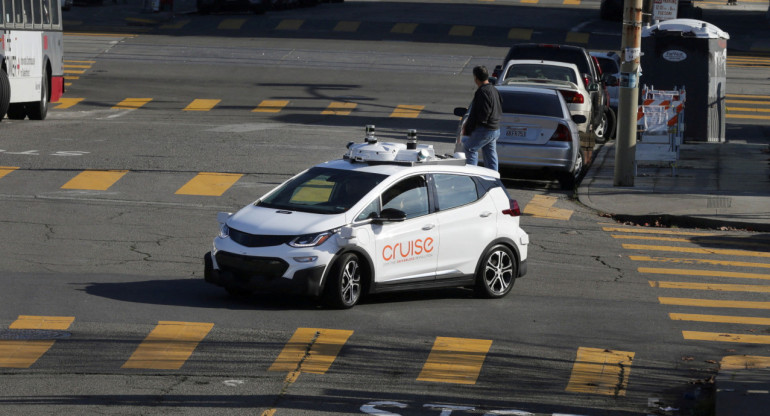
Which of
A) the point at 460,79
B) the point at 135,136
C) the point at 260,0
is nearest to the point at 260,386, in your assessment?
the point at 135,136

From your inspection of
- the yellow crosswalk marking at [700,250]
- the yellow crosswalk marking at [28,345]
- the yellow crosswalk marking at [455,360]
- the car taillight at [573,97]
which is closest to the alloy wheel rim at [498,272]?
the yellow crosswalk marking at [455,360]

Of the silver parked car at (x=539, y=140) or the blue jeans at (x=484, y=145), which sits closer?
the blue jeans at (x=484, y=145)

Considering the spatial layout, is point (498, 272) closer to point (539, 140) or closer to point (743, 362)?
point (743, 362)

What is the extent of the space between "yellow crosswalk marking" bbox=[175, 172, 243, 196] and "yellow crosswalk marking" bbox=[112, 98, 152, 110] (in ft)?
34.7

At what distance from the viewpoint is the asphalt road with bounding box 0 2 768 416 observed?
9688mm

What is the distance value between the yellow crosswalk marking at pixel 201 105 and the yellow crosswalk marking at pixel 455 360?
20.8 meters

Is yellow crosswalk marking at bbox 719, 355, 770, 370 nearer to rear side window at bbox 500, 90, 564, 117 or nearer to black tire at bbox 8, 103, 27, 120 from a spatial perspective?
rear side window at bbox 500, 90, 564, 117

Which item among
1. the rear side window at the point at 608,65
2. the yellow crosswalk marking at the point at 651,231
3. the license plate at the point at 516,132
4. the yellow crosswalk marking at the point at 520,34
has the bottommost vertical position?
the yellow crosswalk marking at the point at 520,34

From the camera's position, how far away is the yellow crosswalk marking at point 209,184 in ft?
65.6

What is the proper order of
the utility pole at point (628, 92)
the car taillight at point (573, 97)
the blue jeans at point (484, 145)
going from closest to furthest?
the blue jeans at point (484, 145) < the utility pole at point (628, 92) < the car taillight at point (573, 97)

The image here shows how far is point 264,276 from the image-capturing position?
12.3m

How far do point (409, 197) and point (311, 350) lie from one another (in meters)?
2.78

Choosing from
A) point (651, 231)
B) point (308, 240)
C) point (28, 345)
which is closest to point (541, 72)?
point (651, 231)

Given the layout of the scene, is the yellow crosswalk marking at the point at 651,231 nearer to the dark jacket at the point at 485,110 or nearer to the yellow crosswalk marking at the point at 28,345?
the dark jacket at the point at 485,110
